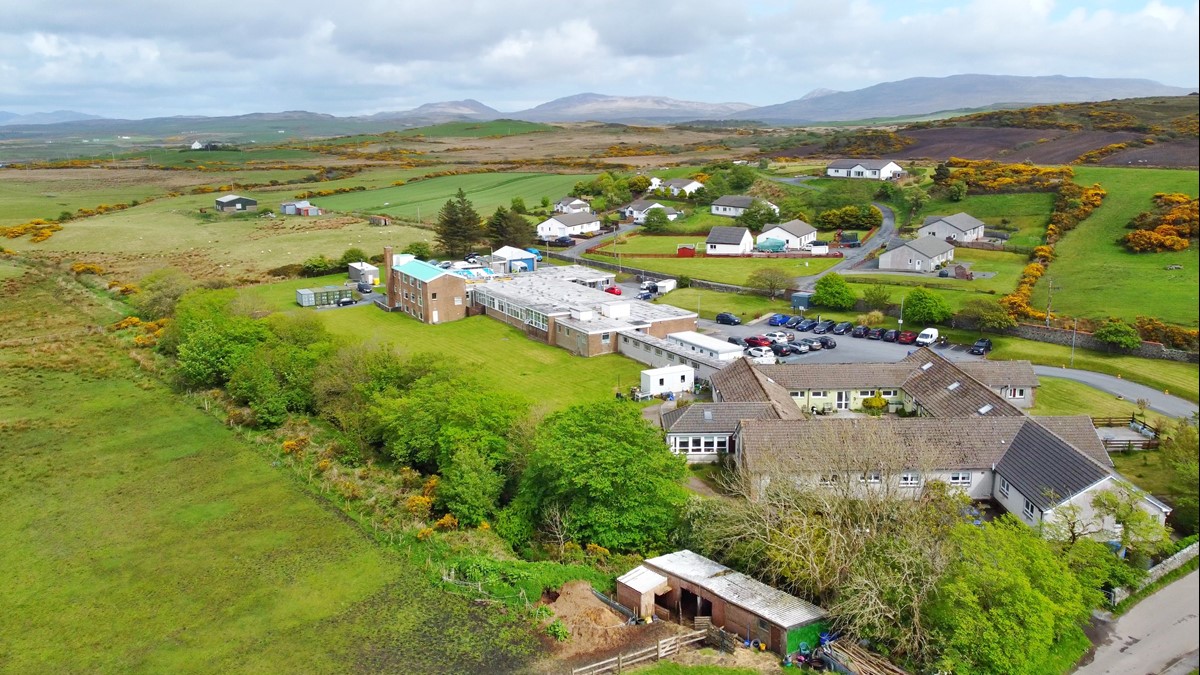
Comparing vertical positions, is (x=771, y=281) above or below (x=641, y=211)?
below

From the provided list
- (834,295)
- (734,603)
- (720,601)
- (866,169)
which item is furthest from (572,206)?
(734,603)

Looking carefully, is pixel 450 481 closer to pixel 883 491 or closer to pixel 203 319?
pixel 883 491

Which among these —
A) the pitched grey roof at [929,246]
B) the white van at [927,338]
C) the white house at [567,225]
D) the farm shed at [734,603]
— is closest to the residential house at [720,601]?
the farm shed at [734,603]

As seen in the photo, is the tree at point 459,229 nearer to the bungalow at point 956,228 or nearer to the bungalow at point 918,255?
the bungalow at point 918,255

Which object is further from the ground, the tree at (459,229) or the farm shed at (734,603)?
the tree at (459,229)

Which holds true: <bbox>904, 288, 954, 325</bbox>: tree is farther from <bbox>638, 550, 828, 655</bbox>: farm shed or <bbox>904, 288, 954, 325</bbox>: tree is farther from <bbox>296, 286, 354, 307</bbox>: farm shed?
<bbox>296, 286, 354, 307</bbox>: farm shed

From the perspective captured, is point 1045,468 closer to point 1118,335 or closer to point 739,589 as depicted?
point 739,589

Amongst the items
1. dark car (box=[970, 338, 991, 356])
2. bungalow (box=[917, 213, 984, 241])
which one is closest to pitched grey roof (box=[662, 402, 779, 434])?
dark car (box=[970, 338, 991, 356])
